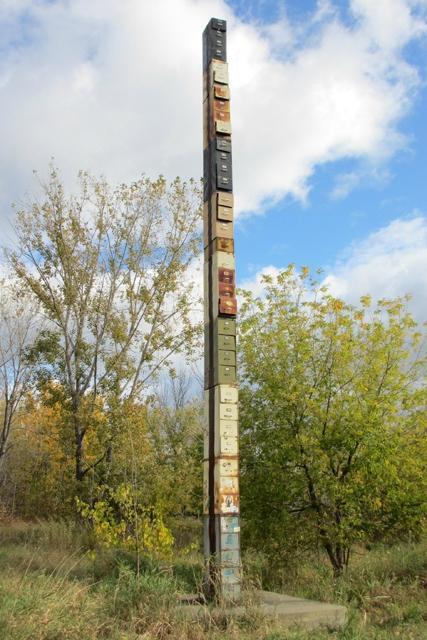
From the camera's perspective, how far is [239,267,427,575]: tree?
28.8ft

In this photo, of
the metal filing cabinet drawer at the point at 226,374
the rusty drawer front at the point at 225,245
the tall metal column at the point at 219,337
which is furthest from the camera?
the rusty drawer front at the point at 225,245

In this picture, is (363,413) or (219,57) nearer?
(219,57)

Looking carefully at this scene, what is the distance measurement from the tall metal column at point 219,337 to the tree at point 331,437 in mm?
2616

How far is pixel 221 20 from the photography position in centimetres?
785

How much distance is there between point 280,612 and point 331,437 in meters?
3.88

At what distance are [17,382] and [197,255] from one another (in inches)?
284

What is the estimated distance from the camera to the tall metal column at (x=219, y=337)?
615cm

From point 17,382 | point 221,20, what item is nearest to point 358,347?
point 221,20

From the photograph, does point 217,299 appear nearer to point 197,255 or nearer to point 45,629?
point 45,629

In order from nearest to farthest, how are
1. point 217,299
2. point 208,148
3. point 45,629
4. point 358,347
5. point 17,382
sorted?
point 45,629, point 217,299, point 208,148, point 358,347, point 17,382

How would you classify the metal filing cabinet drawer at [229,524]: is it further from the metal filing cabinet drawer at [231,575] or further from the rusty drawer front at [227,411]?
the rusty drawer front at [227,411]

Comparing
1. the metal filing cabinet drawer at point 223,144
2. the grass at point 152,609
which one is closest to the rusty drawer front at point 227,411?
the grass at point 152,609

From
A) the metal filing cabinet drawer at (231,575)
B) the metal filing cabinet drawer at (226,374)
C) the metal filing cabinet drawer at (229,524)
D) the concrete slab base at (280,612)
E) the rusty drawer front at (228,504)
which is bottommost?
the concrete slab base at (280,612)

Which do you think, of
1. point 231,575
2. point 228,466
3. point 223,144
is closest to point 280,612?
point 231,575
